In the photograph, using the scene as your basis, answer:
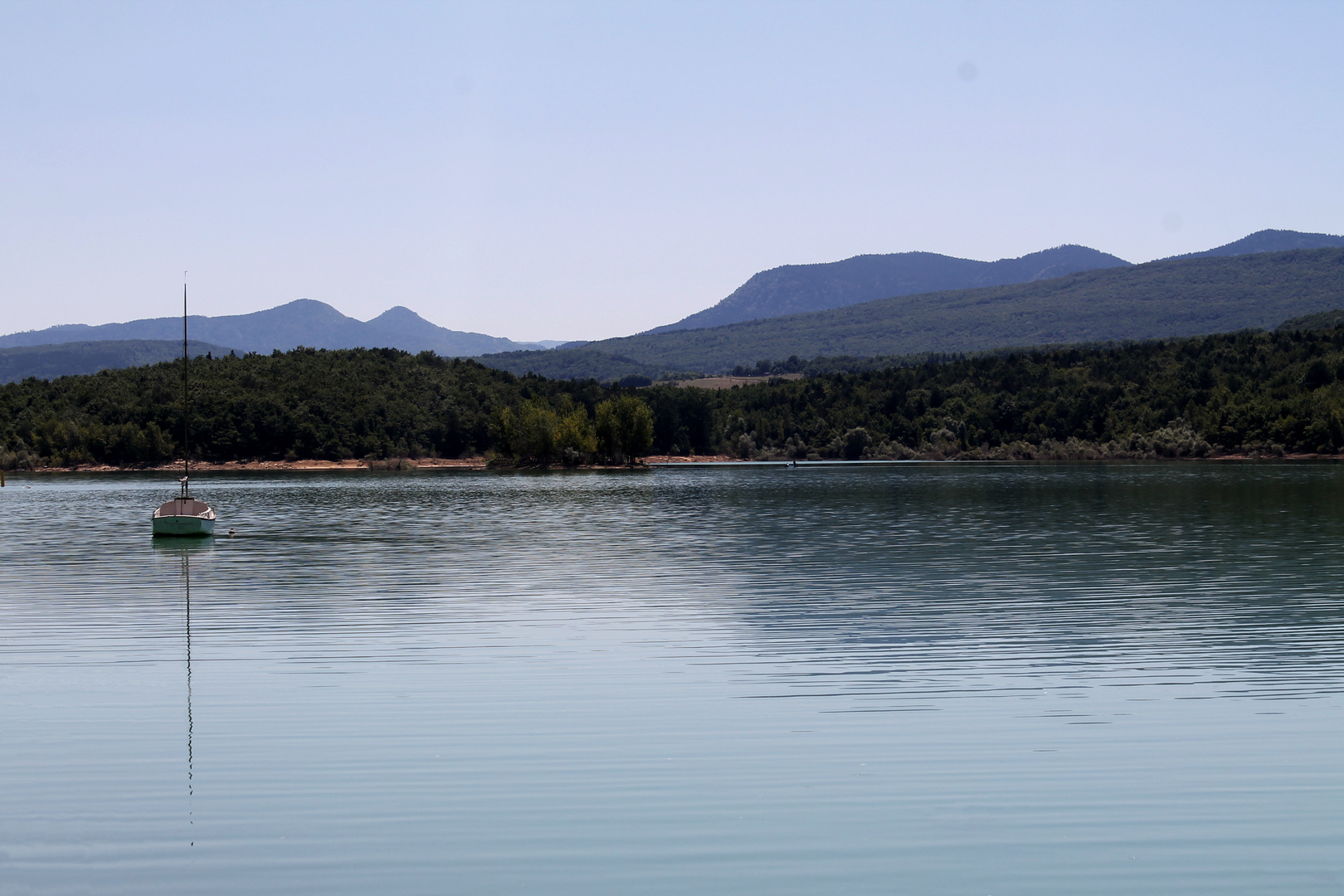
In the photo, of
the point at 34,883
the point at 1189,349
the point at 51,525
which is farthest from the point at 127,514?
the point at 1189,349

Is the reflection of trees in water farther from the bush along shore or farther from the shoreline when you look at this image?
the shoreline

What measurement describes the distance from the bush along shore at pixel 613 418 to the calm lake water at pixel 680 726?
115 m

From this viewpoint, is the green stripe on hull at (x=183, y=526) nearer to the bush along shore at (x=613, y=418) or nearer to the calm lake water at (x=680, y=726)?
the calm lake water at (x=680, y=726)

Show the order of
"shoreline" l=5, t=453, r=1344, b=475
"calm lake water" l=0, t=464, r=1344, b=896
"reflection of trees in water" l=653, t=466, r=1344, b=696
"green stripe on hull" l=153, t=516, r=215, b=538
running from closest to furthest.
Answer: "calm lake water" l=0, t=464, r=1344, b=896
"reflection of trees in water" l=653, t=466, r=1344, b=696
"green stripe on hull" l=153, t=516, r=215, b=538
"shoreline" l=5, t=453, r=1344, b=475

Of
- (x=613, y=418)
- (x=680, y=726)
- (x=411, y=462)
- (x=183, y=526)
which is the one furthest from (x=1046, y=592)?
(x=411, y=462)

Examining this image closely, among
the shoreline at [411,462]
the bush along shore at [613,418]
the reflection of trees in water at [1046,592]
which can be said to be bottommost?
the shoreline at [411,462]

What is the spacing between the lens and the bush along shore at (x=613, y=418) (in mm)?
147250

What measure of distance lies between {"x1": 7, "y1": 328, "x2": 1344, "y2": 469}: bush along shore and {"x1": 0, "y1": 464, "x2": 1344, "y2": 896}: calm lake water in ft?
377

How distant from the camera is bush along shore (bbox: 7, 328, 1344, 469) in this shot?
147 metres

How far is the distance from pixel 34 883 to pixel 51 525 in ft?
175

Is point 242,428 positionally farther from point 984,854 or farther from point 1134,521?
point 984,854

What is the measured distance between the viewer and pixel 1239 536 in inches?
1705

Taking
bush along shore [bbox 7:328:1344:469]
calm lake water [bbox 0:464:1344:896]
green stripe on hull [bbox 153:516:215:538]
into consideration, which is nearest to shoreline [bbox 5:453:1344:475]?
bush along shore [bbox 7:328:1344:469]

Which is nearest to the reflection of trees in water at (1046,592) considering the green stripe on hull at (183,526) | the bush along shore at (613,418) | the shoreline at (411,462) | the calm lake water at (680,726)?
the calm lake water at (680,726)
